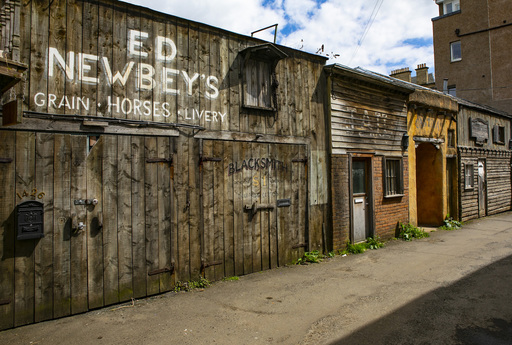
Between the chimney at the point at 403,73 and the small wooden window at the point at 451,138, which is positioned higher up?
the chimney at the point at 403,73

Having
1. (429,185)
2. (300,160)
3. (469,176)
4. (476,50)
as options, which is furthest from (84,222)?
(476,50)

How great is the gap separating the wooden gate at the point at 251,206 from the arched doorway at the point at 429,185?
6707 millimetres

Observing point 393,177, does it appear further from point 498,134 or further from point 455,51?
point 455,51

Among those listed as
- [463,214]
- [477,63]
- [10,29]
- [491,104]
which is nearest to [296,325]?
[10,29]

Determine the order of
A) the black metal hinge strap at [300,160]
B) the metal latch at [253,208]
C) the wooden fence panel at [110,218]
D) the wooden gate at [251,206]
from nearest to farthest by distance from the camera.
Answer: the wooden fence panel at [110,218]
the wooden gate at [251,206]
the metal latch at [253,208]
the black metal hinge strap at [300,160]

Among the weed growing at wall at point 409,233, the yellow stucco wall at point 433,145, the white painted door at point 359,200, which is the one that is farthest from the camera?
the yellow stucco wall at point 433,145

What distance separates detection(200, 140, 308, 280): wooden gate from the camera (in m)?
5.97

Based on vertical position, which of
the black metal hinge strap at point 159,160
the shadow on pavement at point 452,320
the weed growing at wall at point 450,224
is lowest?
the shadow on pavement at point 452,320

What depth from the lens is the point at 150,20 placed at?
5457 millimetres

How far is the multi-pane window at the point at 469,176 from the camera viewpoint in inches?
500

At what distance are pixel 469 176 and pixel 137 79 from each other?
12.7m

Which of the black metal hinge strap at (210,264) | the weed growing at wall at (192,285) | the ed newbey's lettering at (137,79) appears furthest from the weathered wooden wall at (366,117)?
the weed growing at wall at (192,285)

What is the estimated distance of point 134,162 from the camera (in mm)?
5152

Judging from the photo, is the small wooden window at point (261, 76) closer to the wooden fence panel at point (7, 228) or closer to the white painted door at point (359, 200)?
the white painted door at point (359, 200)
